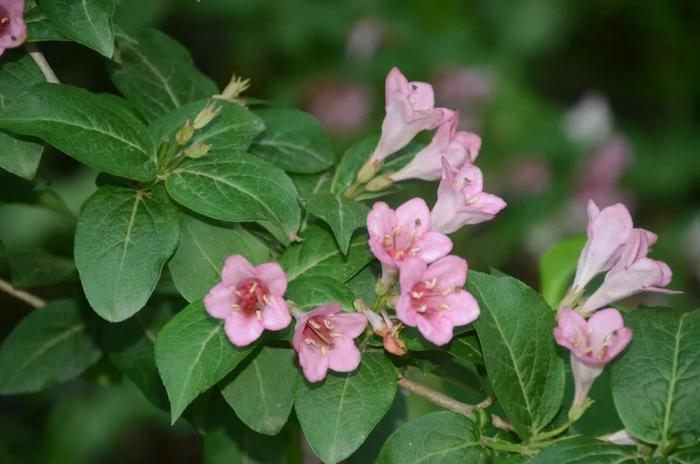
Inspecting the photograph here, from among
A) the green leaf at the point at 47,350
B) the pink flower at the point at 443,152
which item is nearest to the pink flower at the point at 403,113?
the pink flower at the point at 443,152

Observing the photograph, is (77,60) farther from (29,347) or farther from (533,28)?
(29,347)

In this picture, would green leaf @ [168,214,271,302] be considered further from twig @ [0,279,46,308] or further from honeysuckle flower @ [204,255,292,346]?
twig @ [0,279,46,308]

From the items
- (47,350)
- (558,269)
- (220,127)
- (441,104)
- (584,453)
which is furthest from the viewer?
(441,104)

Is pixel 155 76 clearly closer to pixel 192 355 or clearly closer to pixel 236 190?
pixel 236 190

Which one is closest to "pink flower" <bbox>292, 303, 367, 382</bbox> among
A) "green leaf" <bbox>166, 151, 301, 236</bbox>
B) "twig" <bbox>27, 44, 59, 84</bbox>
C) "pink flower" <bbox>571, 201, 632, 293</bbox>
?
"green leaf" <bbox>166, 151, 301, 236</bbox>

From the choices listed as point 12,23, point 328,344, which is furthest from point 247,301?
point 12,23

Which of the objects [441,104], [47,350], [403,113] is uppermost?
[403,113]

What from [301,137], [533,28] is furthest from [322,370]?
[533,28]
